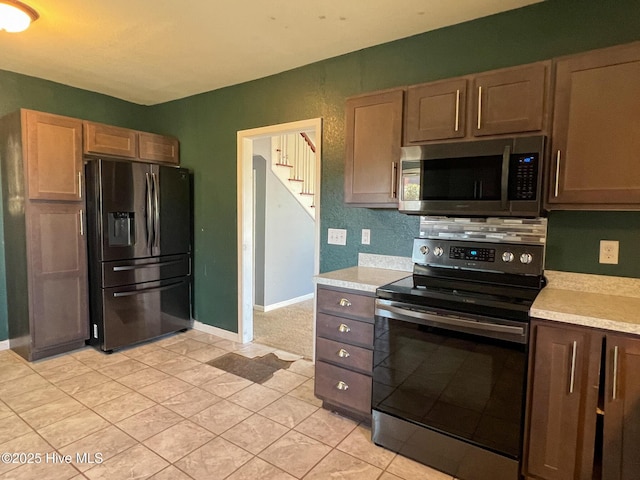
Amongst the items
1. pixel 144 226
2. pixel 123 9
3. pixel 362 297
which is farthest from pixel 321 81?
pixel 144 226

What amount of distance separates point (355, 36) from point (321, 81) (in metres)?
0.52

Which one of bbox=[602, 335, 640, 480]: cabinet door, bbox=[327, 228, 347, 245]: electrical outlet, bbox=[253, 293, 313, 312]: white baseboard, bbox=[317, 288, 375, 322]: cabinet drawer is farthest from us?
bbox=[253, 293, 313, 312]: white baseboard

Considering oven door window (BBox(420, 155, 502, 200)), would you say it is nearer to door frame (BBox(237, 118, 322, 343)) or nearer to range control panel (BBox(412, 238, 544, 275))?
range control panel (BBox(412, 238, 544, 275))

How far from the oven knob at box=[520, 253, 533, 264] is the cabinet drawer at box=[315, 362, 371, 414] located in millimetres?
1115

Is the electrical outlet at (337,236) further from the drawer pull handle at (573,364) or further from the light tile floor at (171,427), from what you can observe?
the drawer pull handle at (573,364)

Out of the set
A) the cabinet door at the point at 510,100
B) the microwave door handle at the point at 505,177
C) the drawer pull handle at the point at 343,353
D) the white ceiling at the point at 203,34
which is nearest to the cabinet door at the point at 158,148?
the white ceiling at the point at 203,34

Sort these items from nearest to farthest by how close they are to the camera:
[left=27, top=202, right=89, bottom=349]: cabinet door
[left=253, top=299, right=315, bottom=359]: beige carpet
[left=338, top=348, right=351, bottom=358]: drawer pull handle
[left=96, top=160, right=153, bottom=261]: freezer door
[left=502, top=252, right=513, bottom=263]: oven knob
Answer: [left=502, top=252, right=513, bottom=263]: oven knob → [left=338, top=348, right=351, bottom=358]: drawer pull handle → [left=27, top=202, right=89, bottom=349]: cabinet door → [left=96, top=160, right=153, bottom=261]: freezer door → [left=253, top=299, right=315, bottom=359]: beige carpet

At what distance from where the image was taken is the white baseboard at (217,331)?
3.70 metres

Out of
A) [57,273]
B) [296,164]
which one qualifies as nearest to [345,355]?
[57,273]

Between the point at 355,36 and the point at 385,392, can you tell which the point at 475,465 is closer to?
the point at 385,392

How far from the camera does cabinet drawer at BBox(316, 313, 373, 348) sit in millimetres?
2180

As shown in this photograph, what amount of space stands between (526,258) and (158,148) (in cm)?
357

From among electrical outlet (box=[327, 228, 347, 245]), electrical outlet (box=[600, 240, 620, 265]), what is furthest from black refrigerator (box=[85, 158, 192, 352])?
electrical outlet (box=[600, 240, 620, 265])

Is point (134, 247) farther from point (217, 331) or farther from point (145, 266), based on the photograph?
point (217, 331)
